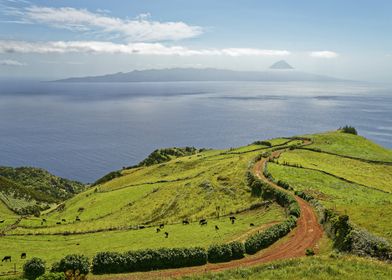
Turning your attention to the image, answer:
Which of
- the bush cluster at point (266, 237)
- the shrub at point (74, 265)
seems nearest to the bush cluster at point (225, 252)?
the bush cluster at point (266, 237)

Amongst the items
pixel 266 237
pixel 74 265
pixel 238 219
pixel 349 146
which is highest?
pixel 349 146

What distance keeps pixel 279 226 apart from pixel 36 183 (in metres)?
172

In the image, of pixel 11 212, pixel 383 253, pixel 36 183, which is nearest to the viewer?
pixel 383 253

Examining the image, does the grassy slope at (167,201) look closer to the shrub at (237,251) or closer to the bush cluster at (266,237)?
the bush cluster at (266,237)

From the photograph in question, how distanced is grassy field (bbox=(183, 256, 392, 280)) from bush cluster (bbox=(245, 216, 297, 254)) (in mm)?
6714

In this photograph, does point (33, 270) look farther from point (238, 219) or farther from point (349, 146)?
point (349, 146)

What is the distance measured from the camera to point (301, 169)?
273 ft

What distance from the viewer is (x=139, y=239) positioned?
5541cm

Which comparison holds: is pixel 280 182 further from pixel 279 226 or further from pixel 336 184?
pixel 279 226

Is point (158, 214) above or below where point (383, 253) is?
below

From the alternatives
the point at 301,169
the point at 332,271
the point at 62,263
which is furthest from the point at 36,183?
the point at 332,271

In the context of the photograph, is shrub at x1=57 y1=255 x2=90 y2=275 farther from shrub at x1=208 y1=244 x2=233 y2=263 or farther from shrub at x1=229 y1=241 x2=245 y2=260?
shrub at x1=229 y1=241 x2=245 y2=260

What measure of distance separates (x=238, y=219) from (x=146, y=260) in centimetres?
2235

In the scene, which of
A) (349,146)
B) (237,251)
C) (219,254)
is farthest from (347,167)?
(219,254)
